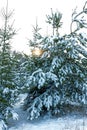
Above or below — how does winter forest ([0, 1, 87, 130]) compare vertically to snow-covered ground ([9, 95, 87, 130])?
above

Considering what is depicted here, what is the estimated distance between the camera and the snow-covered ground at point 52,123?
30.3 ft

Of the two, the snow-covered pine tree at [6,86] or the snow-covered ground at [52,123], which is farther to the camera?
the snow-covered pine tree at [6,86]

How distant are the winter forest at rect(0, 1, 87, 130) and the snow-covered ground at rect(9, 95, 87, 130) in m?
0.20

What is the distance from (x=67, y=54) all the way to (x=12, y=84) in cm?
248

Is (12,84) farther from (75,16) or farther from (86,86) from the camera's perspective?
(75,16)

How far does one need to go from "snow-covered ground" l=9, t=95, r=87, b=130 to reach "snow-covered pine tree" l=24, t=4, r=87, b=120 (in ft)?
1.04

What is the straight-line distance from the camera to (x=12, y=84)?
10828 mm

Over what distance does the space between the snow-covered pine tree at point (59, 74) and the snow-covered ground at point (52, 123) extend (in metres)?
0.32

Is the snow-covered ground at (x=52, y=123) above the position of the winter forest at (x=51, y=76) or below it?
below

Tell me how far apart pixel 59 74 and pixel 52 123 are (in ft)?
6.28

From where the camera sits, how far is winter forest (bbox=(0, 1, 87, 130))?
34.7 feet

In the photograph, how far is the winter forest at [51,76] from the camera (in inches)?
417

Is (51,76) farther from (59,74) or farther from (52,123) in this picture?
(52,123)

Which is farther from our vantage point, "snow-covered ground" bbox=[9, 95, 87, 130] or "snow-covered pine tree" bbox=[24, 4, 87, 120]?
"snow-covered pine tree" bbox=[24, 4, 87, 120]
